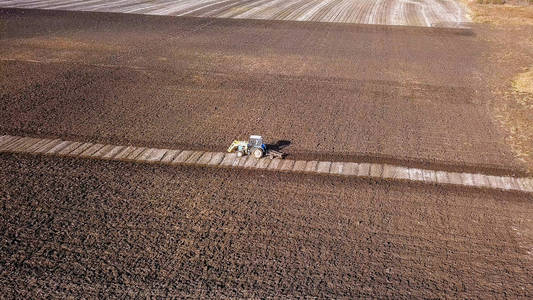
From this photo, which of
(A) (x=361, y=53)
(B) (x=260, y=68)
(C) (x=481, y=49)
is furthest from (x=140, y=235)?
(C) (x=481, y=49)

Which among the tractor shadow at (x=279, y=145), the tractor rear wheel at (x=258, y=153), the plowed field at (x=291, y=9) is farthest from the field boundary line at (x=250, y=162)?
the plowed field at (x=291, y=9)

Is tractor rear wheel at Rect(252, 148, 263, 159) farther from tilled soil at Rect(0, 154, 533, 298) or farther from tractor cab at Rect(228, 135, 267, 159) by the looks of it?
tilled soil at Rect(0, 154, 533, 298)

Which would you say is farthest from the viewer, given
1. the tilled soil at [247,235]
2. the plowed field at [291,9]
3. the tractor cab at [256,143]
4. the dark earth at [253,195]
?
the plowed field at [291,9]

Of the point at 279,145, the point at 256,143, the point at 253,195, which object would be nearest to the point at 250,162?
the point at 256,143

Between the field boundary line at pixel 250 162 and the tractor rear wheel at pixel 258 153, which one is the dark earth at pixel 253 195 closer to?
the field boundary line at pixel 250 162

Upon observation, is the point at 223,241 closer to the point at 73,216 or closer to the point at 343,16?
the point at 73,216

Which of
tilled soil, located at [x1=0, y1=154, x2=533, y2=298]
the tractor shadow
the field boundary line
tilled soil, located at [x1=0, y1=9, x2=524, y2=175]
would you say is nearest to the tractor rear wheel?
the field boundary line
